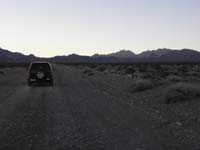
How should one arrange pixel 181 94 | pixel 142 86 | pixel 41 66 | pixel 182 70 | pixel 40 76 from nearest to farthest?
pixel 181 94 → pixel 142 86 → pixel 40 76 → pixel 41 66 → pixel 182 70

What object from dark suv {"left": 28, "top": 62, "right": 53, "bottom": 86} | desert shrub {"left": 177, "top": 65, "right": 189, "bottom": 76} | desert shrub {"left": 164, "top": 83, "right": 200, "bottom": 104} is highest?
desert shrub {"left": 164, "top": 83, "right": 200, "bottom": 104}

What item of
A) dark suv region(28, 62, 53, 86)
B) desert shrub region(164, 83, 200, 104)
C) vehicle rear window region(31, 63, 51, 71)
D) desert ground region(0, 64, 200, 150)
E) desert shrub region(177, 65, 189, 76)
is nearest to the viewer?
desert ground region(0, 64, 200, 150)

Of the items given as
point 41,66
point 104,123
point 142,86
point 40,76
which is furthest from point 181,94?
point 41,66

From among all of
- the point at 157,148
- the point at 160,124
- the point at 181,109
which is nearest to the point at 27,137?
the point at 157,148

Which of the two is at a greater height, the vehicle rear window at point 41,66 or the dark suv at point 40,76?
the vehicle rear window at point 41,66

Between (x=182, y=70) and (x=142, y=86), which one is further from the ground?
(x=142, y=86)

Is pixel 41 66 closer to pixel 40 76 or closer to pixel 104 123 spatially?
pixel 40 76

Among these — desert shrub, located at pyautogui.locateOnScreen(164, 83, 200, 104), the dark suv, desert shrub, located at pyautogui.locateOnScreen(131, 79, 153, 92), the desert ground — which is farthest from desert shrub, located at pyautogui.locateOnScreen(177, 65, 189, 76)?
the desert ground

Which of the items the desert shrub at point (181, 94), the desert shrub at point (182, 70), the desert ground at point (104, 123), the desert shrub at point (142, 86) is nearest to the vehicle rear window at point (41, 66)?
the desert shrub at point (142, 86)

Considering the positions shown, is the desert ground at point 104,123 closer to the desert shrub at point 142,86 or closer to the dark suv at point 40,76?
the desert shrub at point 142,86

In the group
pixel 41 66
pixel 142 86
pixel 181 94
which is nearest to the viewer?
pixel 181 94

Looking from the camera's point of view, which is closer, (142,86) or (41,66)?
(142,86)

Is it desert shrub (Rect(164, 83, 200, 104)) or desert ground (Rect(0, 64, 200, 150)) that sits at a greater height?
desert shrub (Rect(164, 83, 200, 104))

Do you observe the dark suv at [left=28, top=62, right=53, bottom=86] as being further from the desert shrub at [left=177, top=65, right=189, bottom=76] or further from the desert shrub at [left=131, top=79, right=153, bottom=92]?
the desert shrub at [left=177, top=65, right=189, bottom=76]
